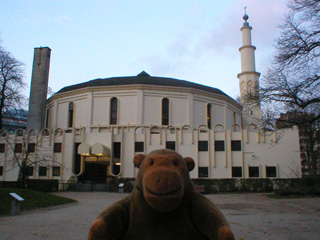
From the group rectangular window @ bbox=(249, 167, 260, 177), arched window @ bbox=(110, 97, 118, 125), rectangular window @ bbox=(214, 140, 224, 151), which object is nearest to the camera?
rectangular window @ bbox=(249, 167, 260, 177)

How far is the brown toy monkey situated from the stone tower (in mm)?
45500

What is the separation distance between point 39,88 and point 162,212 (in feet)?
154

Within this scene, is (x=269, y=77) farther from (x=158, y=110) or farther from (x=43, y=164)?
(x=43, y=164)

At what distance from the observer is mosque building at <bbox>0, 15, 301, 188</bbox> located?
3306cm

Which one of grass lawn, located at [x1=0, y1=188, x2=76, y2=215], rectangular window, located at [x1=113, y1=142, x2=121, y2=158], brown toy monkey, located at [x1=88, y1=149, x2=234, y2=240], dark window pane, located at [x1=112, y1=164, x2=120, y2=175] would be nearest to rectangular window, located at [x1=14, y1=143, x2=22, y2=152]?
rectangular window, located at [x1=113, y1=142, x2=121, y2=158]

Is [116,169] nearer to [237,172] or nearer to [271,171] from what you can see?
[237,172]

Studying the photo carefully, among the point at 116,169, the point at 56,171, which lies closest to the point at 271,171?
the point at 116,169

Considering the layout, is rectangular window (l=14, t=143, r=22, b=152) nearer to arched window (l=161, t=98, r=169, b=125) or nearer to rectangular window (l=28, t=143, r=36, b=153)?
→ rectangular window (l=28, t=143, r=36, b=153)

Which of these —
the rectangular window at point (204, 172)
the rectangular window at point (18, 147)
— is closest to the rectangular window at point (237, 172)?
the rectangular window at point (204, 172)

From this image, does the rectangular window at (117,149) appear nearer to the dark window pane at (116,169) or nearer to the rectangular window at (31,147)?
the dark window pane at (116,169)

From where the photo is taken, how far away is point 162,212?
3506 millimetres

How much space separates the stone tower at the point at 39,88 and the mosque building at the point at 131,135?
0.14 metres

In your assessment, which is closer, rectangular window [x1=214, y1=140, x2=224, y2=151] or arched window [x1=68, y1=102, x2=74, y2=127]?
rectangular window [x1=214, y1=140, x2=224, y2=151]

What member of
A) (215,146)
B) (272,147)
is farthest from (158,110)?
(272,147)
